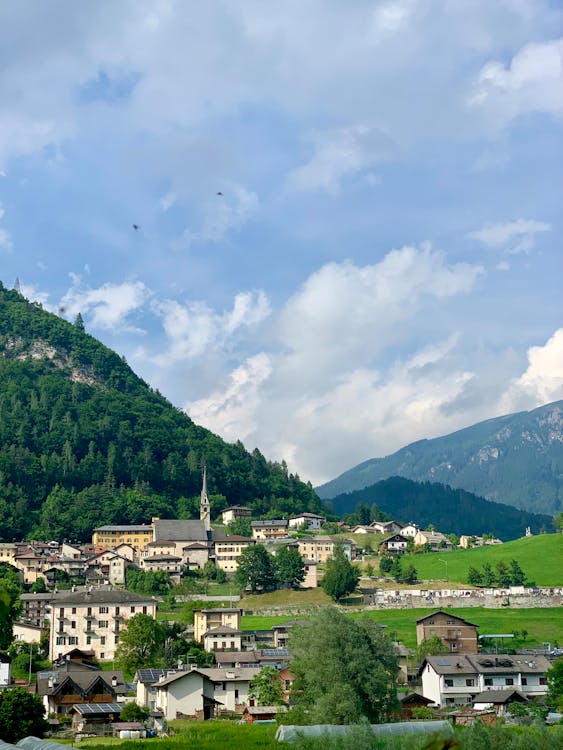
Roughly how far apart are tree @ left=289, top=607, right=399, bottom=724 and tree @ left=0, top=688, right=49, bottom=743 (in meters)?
12.3

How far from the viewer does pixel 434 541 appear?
464 ft

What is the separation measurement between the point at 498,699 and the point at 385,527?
9169 centimetres

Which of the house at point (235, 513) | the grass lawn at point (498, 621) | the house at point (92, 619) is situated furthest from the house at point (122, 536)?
the house at point (92, 619)

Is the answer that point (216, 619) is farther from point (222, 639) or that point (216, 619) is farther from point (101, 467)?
point (101, 467)

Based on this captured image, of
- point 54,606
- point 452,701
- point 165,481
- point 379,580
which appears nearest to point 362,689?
point 452,701

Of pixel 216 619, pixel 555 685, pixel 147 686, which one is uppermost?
pixel 216 619

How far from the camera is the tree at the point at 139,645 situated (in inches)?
2630

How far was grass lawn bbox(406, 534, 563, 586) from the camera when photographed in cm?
10912

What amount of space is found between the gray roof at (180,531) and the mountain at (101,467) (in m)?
15.0

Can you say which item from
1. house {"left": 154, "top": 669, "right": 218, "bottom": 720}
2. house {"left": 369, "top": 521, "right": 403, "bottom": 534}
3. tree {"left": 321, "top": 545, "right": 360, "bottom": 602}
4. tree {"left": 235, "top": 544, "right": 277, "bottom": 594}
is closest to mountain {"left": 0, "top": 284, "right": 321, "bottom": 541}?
house {"left": 369, "top": 521, "right": 403, "bottom": 534}

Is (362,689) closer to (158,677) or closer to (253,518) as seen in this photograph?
(158,677)

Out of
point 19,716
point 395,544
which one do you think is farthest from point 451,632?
point 395,544

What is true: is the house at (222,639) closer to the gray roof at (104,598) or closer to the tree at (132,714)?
the gray roof at (104,598)

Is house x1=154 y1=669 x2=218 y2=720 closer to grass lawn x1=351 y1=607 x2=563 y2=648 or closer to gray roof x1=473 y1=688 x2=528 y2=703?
gray roof x1=473 y1=688 x2=528 y2=703
